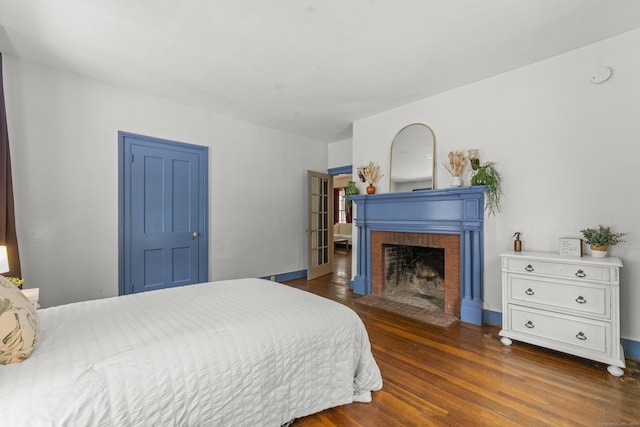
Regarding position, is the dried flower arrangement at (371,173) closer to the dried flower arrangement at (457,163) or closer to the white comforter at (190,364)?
the dried flower arrangement at (457,163)

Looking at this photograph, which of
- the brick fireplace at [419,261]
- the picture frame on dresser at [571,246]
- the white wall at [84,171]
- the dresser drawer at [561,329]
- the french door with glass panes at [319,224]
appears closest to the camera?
the dresser drawer at [561,329]

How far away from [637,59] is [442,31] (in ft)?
5.27

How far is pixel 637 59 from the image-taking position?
7.54 feet

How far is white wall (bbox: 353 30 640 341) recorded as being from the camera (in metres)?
2.32

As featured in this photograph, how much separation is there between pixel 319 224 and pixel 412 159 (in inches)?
95.9

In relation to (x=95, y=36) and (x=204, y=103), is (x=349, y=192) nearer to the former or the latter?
(x=204, y=103)

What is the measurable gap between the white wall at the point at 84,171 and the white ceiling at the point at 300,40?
27 centimetres

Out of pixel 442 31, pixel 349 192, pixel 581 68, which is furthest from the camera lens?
pixel 349 192

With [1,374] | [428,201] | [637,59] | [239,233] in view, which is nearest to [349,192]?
[428,201]

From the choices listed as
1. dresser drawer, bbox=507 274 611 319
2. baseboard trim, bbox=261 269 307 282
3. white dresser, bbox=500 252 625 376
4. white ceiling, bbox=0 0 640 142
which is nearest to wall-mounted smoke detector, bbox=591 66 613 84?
white ceiling, bbox=0 0 640 142

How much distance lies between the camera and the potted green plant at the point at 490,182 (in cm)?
294

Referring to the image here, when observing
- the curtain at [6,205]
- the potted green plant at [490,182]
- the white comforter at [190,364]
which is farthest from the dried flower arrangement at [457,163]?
the curtain at [6,205]

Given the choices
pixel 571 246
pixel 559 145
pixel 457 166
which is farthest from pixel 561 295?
pixel 457 166

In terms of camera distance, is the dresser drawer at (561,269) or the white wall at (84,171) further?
the white wall at (84,171)
